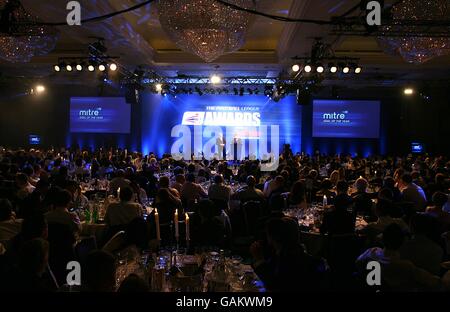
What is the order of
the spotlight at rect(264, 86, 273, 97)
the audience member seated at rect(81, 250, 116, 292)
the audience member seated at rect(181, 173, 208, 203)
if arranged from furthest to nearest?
the spotlight at rect(264, 86, 273, 97)
the audience member seated at rect(181, 173, 208, 203)
the audience member seated at rect(81, 250, 116, 292)

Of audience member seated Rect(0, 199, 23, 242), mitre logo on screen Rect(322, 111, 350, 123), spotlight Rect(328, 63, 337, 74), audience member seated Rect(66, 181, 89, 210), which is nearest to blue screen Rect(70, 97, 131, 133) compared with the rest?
mitre logo on screen Rect(322, 111, 350, 123)

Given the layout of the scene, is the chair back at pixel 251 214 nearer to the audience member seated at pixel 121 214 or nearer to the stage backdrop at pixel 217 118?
the audience member seated at pixel 121 214

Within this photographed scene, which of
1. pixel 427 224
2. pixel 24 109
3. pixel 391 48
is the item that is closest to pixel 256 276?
pixel 427 224

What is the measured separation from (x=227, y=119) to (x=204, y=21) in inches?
550

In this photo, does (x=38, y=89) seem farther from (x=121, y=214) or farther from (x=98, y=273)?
(x=98, y=273)

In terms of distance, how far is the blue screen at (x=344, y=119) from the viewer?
1750 centimetres

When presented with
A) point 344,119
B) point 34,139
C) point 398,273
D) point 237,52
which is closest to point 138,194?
point 398,273

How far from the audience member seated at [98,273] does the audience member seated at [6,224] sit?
2336 mm

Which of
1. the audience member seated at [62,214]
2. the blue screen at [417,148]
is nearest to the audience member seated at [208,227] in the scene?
the audience member seated at [62,214]

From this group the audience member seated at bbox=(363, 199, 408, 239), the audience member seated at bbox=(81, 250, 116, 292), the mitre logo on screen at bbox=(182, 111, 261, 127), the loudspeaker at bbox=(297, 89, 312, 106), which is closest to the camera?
the audience member seated at bbox=(81, 250, 116, 292)

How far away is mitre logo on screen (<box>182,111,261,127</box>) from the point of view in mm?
17469

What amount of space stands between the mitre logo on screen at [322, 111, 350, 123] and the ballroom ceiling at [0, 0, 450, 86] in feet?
6.93

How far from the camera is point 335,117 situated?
17625 mm

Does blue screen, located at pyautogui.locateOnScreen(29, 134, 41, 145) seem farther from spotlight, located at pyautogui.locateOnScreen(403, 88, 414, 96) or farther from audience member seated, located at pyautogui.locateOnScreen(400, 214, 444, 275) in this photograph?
audience member seated, located at pyautogui.locateOnScreen(400, 214, 444, 275)
